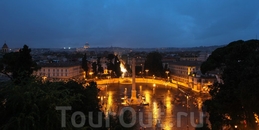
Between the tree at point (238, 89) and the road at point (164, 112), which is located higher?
the tree at point (238, 89)

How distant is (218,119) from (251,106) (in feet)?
4.77

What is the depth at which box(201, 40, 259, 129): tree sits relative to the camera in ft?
31.6

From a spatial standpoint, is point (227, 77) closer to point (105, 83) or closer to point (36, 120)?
point (36, 120)

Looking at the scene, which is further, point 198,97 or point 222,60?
point 198,97

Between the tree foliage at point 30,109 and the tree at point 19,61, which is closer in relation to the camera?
the tree foliage at point 30,109

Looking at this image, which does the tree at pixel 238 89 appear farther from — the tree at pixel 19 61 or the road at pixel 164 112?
the tree at pixel 19 61

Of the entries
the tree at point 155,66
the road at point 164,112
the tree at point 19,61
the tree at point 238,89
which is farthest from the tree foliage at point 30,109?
the tree at point 155,66

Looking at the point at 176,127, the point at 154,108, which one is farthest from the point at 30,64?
the point at 154,108

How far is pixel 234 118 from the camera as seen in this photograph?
1091 centimetres

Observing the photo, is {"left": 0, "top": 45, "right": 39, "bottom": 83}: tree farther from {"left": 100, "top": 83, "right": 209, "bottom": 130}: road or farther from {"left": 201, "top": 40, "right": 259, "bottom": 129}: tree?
{"left": 201, "top": 40, "right": 259, "bottom": 129}: tree

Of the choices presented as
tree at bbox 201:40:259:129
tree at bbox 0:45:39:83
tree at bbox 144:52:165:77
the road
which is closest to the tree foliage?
tree at bbox 201:40:259:129

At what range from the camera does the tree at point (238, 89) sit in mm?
9633

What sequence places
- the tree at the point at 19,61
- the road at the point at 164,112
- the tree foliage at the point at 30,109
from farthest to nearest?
the road at the point at 164,112 < the tree at the point at 19,61 < the tree foliage at the point at 30,109

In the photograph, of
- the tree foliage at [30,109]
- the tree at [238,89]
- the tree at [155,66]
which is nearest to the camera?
the tree foliage at [30,109]
